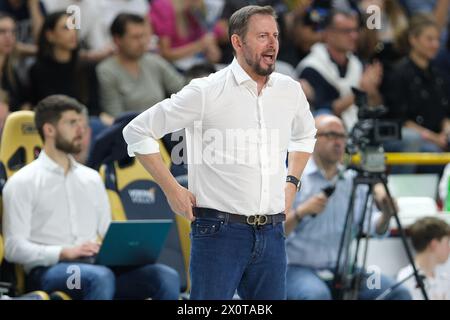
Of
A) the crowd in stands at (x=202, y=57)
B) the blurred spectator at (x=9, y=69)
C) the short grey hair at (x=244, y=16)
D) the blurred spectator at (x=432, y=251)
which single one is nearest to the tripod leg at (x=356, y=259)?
the crowd in stands at (x=202, y=57)

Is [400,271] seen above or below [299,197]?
below

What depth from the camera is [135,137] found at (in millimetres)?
4473

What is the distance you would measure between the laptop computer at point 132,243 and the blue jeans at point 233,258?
1298 millimetres

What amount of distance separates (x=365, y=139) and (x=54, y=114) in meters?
1.79

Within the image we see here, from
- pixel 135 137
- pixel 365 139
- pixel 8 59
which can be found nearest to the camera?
pixel 135 137

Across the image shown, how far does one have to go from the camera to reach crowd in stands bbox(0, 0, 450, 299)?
7.84 m

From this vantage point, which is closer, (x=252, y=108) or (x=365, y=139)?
(x=252, y=108)

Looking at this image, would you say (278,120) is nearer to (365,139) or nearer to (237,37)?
(237,37)

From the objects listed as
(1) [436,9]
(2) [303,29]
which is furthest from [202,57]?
(1) [436,9]

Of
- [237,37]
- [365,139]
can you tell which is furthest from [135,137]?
[365,139]

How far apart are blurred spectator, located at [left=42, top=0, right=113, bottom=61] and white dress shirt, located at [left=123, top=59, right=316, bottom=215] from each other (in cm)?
394

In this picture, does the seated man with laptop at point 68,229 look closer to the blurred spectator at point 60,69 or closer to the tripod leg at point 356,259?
the tripod leg at point 356,259

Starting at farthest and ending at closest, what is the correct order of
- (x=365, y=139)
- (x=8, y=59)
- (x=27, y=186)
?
1. (x=8, y=59)
2. (x=365, y=139)
3. (x=27, y=186)

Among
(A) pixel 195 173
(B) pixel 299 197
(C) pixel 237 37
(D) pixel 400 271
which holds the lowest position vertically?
(D) pixel 400 271
